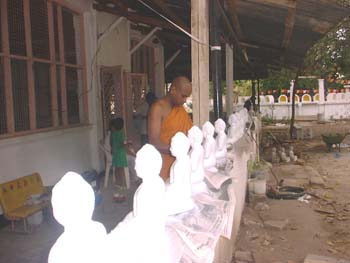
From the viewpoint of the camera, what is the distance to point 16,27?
16.2 feet

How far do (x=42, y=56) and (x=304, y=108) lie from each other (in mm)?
22227

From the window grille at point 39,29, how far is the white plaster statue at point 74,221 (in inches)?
191

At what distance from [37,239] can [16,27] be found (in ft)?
8.65

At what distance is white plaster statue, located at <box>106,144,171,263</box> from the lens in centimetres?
112

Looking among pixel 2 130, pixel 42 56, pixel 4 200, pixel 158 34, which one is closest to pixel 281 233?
pixel 4 200

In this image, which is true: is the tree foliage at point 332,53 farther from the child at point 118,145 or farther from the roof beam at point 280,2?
the child at point 118,145

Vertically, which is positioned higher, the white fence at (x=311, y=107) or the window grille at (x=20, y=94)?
the window grille at (x=20, y=94)

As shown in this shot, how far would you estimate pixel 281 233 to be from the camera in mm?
4883

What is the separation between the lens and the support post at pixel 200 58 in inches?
127

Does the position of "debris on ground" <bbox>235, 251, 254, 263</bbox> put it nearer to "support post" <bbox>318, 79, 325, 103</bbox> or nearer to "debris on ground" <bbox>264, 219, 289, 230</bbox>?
"debris on ground" <bbox>264, 219, 289, 230</bbox>

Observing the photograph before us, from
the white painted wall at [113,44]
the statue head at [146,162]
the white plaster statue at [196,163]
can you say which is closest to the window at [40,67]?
the white painted wall at [113,44]

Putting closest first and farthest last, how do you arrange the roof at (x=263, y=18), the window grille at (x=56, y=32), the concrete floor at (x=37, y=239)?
the concrete floor at (x=37, y=239)
the roof at (x=263, y=18)
the window grille at (x=56, y=32)

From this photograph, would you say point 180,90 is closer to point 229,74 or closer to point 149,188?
point 149,188

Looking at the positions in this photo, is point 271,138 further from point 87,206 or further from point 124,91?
point 87,206
